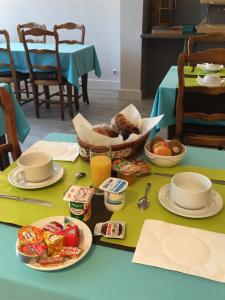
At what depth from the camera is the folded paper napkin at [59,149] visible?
1146 mm

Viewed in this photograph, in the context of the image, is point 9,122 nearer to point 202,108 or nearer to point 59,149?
point 59,149

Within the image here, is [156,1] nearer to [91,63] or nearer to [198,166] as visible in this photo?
[91,63]

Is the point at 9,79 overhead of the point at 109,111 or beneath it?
overhead

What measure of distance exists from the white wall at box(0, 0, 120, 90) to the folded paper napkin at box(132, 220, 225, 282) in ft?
13.8

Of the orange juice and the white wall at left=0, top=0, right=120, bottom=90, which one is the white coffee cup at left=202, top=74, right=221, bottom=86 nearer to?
the orange juice

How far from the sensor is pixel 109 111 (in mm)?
3924

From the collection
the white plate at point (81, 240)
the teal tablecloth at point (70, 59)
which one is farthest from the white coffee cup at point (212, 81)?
the teal tablecloth at point (70, 59)

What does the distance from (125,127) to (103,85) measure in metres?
3.88

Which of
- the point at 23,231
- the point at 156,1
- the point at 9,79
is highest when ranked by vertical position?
the point at 156,1

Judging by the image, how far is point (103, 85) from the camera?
490 centimetres

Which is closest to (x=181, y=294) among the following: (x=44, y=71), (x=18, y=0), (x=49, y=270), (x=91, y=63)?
(x=49, y=270)

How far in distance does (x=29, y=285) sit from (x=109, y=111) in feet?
11.1

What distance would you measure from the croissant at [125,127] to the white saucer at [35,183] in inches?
9.9

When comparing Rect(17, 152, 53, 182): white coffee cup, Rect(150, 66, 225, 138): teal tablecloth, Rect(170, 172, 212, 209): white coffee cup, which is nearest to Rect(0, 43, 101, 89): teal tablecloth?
Rect(150, 66, 225, 138): teal tablecloth
